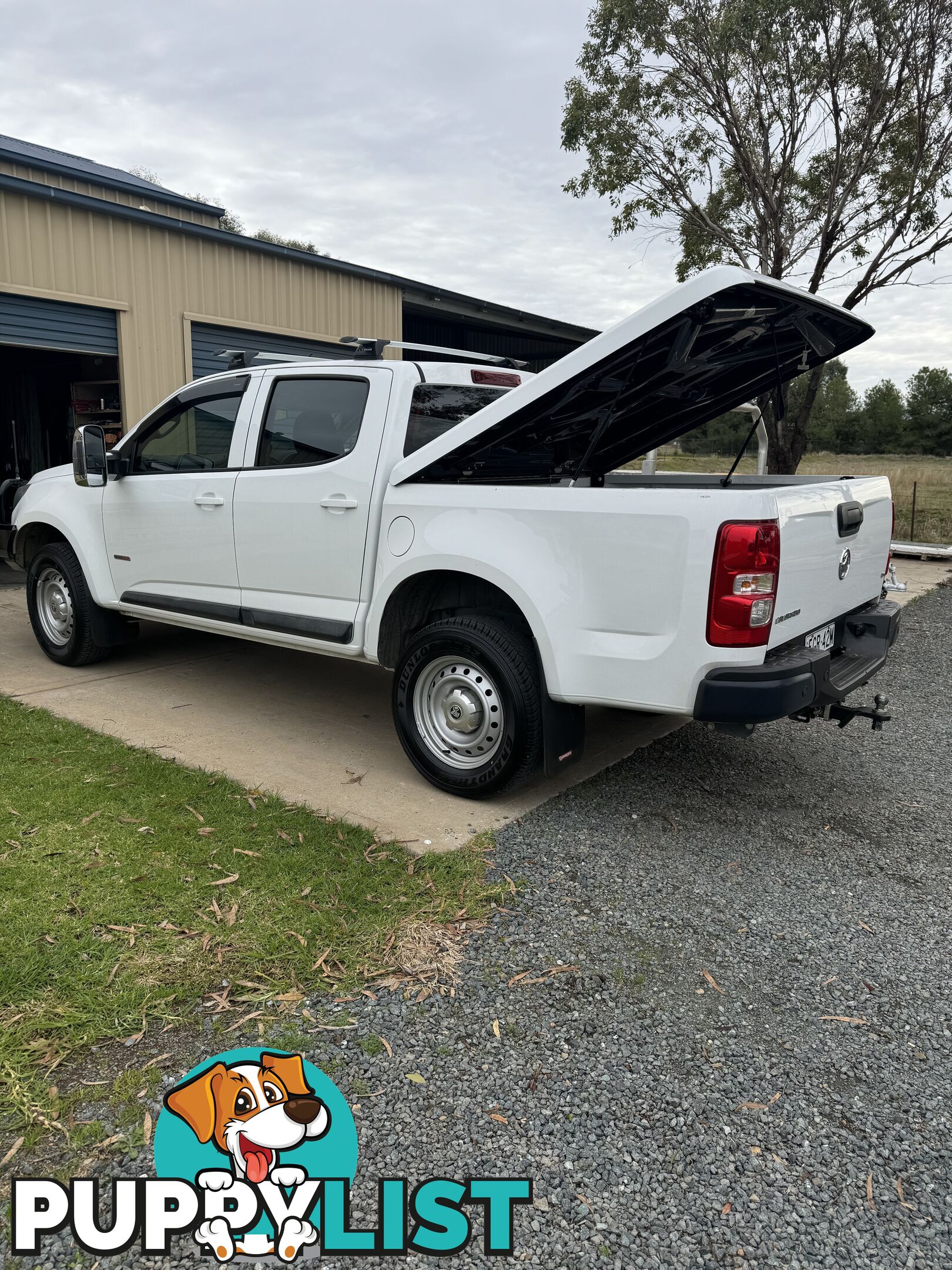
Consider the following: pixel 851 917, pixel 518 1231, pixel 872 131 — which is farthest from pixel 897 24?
pixel 518 1231

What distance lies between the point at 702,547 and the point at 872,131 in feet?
39.3

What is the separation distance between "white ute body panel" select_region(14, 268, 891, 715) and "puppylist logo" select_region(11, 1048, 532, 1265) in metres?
2.00

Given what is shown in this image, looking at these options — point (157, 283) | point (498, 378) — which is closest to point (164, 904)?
point (498, 378)

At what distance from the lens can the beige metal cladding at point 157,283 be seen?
929cm

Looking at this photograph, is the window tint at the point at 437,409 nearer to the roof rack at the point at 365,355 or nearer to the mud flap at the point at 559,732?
the roof rack at the point at 365,355

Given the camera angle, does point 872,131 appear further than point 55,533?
Yes

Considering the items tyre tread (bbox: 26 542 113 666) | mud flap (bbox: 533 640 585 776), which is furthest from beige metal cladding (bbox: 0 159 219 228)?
mud flap (bbox: 533 640 585 776)

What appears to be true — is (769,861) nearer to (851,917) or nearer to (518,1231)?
Result: (851,917)

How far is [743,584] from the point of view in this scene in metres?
3.42

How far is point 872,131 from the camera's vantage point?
12.4 meters

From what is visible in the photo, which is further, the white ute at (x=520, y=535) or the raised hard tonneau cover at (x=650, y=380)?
the raised hard tonneau cover at (x=650, y=380)

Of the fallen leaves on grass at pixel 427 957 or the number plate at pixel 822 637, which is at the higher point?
the number plate at pixel 822 637

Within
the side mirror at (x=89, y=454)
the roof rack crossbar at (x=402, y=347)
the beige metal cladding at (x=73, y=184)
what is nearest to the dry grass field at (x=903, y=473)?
the roof rack crossbar at (x=402, y=347)

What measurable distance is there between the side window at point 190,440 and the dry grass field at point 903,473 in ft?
12.2
